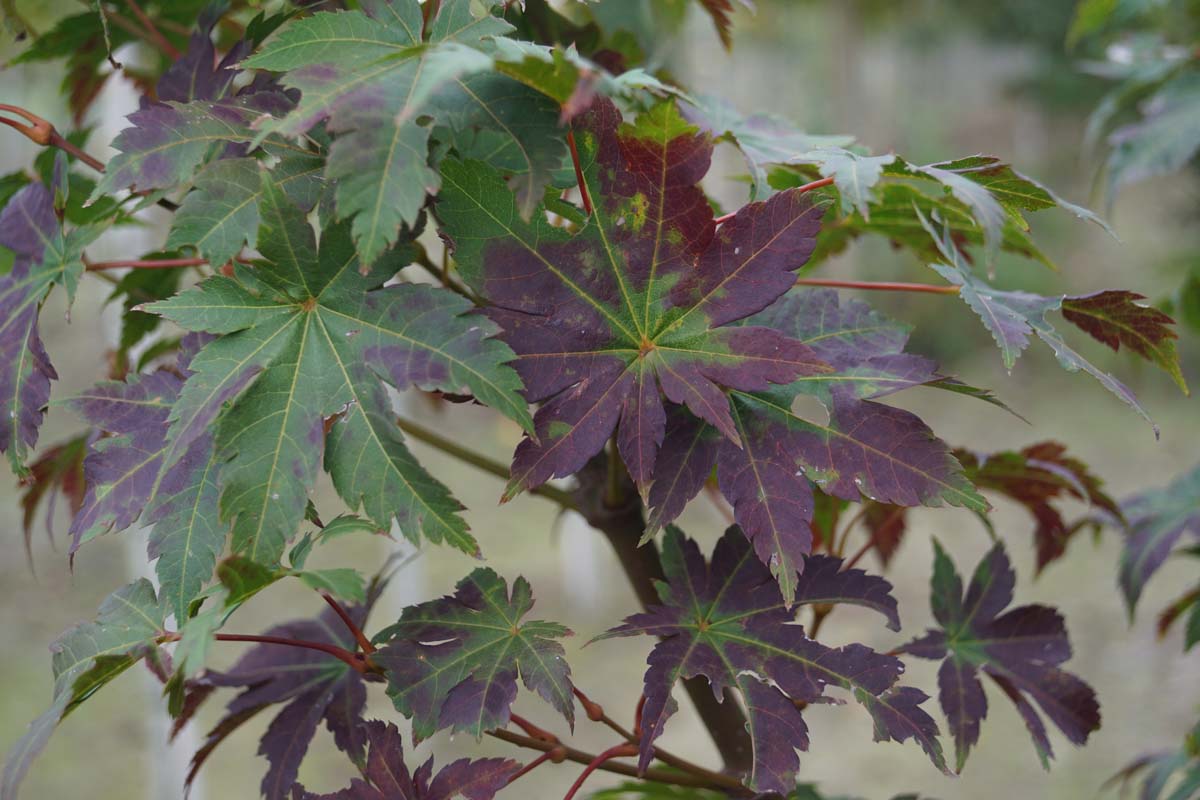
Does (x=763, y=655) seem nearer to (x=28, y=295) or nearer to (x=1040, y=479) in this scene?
(x=1040, y=479)

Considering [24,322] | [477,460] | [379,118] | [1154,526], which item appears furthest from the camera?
[1154,526]

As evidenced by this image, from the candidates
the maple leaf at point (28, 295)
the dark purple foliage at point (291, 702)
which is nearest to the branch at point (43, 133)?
the maple leaf at point (28, 295)

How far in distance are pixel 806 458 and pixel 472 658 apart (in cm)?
16

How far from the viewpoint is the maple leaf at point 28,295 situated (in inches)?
17.5

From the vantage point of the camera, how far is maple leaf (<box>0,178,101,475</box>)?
1.46 feet

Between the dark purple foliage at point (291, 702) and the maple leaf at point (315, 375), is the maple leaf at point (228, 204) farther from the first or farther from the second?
the dark purple foliage at point (291, 702)

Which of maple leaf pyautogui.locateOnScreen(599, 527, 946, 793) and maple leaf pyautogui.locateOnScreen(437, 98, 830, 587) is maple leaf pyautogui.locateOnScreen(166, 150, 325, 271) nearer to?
maple leaf pyautogui.locateOnScreen(437, 98, 830, 587)

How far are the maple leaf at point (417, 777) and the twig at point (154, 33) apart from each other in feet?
1.48

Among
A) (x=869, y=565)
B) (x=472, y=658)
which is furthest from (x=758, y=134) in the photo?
(x=869, y=565)

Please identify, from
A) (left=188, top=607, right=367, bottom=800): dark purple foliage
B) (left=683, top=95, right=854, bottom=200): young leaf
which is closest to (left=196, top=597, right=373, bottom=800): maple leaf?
(left=188, top=607, right=367, bottom=800): dark purple foliage

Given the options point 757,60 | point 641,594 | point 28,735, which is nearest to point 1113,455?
point 641,594

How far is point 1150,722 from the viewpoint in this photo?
2568 mm

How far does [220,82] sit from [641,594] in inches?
13.4

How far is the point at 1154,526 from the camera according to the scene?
2.67 feet
